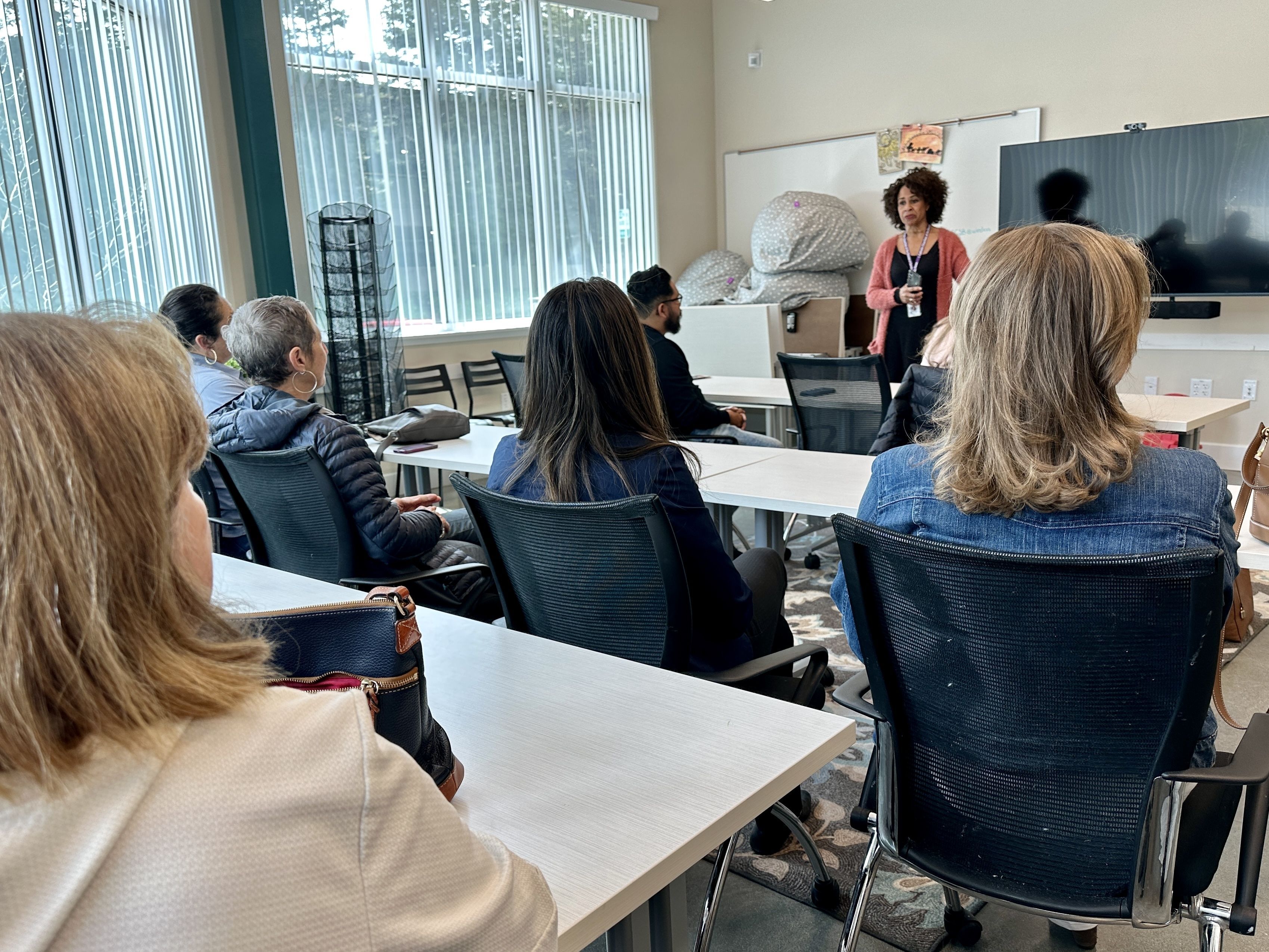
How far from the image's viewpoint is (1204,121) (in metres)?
5.29

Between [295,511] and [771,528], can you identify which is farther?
[771,528]

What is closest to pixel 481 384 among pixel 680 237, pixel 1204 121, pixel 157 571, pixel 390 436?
pixel 680 237

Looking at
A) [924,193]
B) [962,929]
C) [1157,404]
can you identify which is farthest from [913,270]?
[962,929]

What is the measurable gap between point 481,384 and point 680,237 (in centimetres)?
229

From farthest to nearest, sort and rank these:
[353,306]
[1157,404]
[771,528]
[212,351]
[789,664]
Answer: [353,306], [1157,404], [212,351], [771,528], [789,664]

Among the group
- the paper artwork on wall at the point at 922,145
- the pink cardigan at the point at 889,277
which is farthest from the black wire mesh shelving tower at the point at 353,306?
the paper artwork on wall at the point at 922,145

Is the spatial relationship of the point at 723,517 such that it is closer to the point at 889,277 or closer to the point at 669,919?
the point at 669,919

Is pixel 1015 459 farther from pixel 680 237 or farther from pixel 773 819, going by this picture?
pixel 680 237

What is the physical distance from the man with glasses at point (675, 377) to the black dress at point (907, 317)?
1213 mm

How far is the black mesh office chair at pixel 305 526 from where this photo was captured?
6.71ft

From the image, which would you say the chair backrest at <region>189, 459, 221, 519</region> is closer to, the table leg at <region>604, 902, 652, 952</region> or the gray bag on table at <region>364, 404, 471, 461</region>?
the gray bag on table at <region>364, 404, 471, 461</region>

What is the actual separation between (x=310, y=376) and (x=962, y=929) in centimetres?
183

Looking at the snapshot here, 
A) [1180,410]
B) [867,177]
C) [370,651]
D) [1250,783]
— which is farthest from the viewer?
[867,177]

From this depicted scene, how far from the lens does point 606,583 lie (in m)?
1.51
